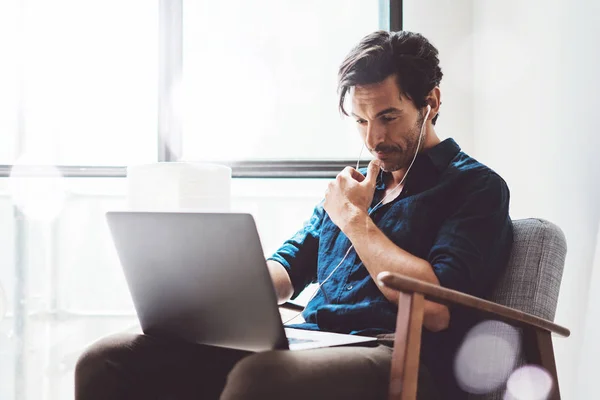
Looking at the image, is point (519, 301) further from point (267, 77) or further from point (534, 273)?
point (267, 77)

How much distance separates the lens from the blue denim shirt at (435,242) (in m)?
1.20

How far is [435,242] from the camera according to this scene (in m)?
1.25

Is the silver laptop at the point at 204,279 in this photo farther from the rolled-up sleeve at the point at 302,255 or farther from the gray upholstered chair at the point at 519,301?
the rolled-up sleeve at the point at 302,255

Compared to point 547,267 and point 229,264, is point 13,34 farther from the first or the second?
point 547,267

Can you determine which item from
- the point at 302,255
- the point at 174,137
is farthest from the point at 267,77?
the point at 302,255

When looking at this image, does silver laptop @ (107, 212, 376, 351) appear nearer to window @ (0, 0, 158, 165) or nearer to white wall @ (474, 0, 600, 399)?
white wall @ (474, 0, 600, 399)

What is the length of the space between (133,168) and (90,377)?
3.40 feet

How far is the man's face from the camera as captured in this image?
1.41m

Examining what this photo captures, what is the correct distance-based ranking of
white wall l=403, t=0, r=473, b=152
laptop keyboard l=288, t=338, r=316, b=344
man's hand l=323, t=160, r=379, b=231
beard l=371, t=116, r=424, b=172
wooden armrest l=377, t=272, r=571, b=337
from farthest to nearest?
white wall l=403, t=0, r=473, b=152, beard l=371, t=116, r=424, b=172, man's hand l=323, t=160, r=379, b=231, laptop keyboard l=288, t=338, r=316, b=344, wooden armrest l=377, t=272, r=571, b=337

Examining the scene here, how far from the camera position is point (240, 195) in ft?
8.97

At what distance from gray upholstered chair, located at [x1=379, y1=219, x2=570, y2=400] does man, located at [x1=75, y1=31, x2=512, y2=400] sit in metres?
0.04

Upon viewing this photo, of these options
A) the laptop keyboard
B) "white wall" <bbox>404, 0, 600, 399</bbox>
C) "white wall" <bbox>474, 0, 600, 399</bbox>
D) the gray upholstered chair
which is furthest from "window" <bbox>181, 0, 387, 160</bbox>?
the laptop keyboard

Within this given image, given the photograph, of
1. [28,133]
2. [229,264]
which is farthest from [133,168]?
[229,264]

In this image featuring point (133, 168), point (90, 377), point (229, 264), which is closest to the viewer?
point (229, 264)
